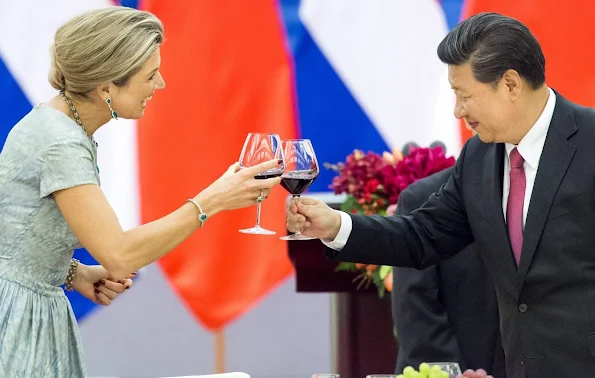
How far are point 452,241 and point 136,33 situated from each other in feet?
3.40

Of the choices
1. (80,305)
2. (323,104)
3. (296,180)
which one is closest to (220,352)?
(80,305)

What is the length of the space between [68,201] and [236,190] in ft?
1.22

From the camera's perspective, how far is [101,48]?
211 centimetres

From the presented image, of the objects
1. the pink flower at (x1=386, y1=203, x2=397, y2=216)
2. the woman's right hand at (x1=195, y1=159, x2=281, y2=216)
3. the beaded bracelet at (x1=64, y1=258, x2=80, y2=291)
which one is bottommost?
the beaded bracelet at (x1=64, y1=258, x2=80, y2=291)

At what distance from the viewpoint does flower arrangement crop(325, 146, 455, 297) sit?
3.26 metres

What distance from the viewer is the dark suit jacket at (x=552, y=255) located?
2.22m

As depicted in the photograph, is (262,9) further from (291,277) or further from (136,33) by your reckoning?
(136,33)

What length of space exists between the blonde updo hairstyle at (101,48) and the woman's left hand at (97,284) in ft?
1.60

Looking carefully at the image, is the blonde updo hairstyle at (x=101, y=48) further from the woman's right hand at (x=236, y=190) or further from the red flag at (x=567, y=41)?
the red flag at (x=567, y=41)

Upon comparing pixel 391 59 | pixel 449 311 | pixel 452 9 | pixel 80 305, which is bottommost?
pixel 80 305

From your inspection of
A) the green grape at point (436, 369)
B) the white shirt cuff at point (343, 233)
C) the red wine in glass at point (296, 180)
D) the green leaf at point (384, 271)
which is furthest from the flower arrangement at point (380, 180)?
the green grape at point (436, 369)

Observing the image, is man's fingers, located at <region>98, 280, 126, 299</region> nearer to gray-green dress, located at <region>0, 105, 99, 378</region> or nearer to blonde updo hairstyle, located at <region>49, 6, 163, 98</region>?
gray-green dress, located at <region>0, 105, 99, 378</region>

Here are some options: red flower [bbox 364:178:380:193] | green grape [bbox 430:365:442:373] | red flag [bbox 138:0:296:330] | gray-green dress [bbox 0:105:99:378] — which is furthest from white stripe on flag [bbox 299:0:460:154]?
green grape [bbox 430:365:442:373]

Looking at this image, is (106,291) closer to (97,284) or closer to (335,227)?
(97,284)
